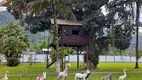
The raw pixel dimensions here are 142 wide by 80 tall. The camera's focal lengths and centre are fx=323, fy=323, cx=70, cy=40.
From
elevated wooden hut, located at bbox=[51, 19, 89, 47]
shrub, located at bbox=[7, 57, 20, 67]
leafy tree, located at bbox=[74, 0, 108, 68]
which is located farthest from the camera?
shrub, located at bbox=[7, 57, 20, 67]

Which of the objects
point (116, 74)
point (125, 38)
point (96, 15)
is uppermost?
point (96, 15)

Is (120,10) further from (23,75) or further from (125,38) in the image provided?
(23,75)

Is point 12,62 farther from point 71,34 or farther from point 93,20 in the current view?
point 93,20

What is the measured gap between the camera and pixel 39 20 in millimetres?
36938

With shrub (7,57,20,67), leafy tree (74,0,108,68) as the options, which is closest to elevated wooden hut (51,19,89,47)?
leafy tree (74,0,108,68)

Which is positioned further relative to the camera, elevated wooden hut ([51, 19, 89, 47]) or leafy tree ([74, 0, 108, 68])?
elevated wooden hut ([51, 19, 89, 47])

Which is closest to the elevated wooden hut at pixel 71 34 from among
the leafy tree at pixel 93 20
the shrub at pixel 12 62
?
the leafy tree at pixel 93 20

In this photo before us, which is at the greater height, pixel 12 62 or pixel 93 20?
pixel 93 20

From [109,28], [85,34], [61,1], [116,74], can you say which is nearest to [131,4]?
[109,28]

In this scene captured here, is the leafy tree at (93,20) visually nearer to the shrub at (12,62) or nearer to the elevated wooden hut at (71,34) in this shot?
the elevated wooden hut at (71,34)

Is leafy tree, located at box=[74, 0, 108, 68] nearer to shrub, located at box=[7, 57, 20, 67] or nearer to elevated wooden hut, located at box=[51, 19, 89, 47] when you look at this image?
elevated wooden hut, located at box=[51, 19, 89, 47]

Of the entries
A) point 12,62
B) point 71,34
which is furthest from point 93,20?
point 12,62

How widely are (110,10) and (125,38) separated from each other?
12.7 feet

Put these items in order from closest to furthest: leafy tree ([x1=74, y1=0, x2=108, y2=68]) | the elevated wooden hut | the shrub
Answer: leafy tree ([x1=74, y1=0, x2=108, y2=68]) < the elevated wooden hut < the shrub
